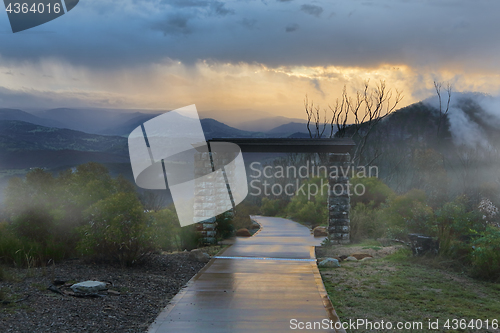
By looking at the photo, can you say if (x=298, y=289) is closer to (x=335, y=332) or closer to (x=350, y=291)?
(x=350, y=291)

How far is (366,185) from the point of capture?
2064 cm

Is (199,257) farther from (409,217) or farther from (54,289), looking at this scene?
(409,217)

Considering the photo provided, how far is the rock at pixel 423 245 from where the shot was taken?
1101 centimetres

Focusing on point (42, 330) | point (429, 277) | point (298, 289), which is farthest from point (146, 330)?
point (429, 277)

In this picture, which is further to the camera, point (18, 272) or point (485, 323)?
point (18, 272)

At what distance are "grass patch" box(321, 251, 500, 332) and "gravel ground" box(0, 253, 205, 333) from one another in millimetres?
3289

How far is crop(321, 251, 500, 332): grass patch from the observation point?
6.71 metres

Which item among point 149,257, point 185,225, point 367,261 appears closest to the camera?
point 149,257

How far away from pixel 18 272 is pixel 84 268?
1290 mm

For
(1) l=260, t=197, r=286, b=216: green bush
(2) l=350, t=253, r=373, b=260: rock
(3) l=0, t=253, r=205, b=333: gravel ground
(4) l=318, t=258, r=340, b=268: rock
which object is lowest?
(1) l=260, t=197, r=286, b=216: green bush

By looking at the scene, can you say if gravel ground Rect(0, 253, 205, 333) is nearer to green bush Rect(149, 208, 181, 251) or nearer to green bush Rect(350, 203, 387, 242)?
green bush Rect(149, 208, 181, 251)

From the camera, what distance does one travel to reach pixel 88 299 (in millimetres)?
6809

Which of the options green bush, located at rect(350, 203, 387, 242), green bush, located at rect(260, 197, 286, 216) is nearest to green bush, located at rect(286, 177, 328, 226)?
green bush, located at rect(260, 197, 286, 216)

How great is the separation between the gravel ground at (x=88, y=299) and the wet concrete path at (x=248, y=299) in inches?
18.6
